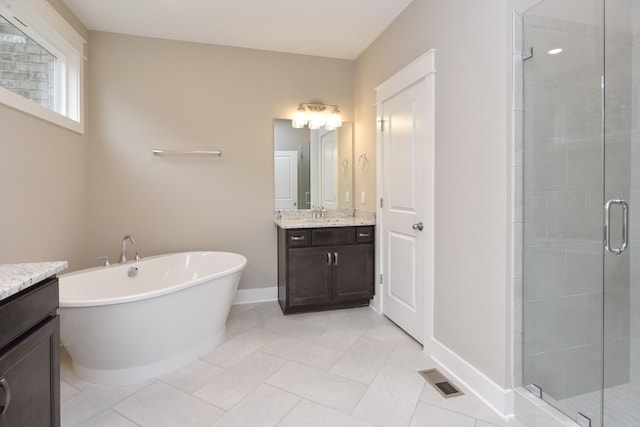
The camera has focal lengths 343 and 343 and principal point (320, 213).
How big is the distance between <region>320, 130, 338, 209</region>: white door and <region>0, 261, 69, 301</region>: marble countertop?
2.72 meters

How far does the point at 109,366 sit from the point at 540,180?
8.72ft

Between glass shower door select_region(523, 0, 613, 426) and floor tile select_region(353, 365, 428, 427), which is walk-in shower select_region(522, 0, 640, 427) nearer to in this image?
glass shower door select_region(523, 0, 613, 426)

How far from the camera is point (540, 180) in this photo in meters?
1.75

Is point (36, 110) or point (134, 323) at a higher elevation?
point (36, 110)

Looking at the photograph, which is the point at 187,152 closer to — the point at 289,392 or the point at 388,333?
the point at 289,392

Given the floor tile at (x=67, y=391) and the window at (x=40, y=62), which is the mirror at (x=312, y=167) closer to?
the window at (x=40, y=62)

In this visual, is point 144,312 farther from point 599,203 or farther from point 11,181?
point 599,203

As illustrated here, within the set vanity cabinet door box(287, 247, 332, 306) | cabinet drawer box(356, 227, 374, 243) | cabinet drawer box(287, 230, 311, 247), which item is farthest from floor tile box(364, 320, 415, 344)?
cabinet drawer box(287, 230, 311, 247)

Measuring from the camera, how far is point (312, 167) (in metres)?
3.74

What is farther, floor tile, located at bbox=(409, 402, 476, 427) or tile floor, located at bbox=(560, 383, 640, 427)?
floor tile, located at bbox=(409, 402, 476, 427)

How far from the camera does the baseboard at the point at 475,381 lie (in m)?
1.77

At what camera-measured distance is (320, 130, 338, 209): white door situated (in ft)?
12.4

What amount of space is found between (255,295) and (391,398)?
78.9 inches

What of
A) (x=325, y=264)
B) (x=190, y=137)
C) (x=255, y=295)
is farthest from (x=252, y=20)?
(x=255, y=295)
